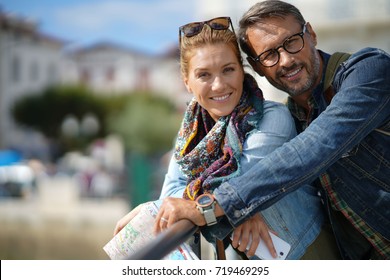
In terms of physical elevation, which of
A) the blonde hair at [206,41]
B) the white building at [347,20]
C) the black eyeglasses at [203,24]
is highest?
the white building at [347,20]

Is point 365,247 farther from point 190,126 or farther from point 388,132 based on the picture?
point 190,126

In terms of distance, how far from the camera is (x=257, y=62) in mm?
2275

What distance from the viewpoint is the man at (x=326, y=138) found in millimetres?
1817

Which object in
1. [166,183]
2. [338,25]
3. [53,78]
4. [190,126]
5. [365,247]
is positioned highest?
[53,78]

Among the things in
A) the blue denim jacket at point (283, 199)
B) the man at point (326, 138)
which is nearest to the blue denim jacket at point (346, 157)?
the man at point (326, 138)

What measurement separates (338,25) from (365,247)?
84.0 ft

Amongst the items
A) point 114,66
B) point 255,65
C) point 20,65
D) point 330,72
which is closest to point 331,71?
point 330,72

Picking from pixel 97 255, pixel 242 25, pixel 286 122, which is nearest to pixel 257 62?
pixel 242 25

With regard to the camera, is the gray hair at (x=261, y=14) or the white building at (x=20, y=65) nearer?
the gray hair at (x=261, y=14)

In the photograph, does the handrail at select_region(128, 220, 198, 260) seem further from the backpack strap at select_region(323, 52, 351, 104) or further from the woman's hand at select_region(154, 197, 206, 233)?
the backpack strap at select_region(323, 52, 351, 104)

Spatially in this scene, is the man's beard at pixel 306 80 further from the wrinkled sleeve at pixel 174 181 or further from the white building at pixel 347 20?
the white building at pixel 347 20

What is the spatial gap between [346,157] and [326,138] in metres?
0.29

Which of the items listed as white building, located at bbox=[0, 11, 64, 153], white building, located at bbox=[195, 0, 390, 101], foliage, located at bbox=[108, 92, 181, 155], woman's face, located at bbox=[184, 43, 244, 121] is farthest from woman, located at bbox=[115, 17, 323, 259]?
white building, located at bbox=[0, 11, 64, 153]

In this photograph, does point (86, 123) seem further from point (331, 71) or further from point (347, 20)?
point (331, 71)
